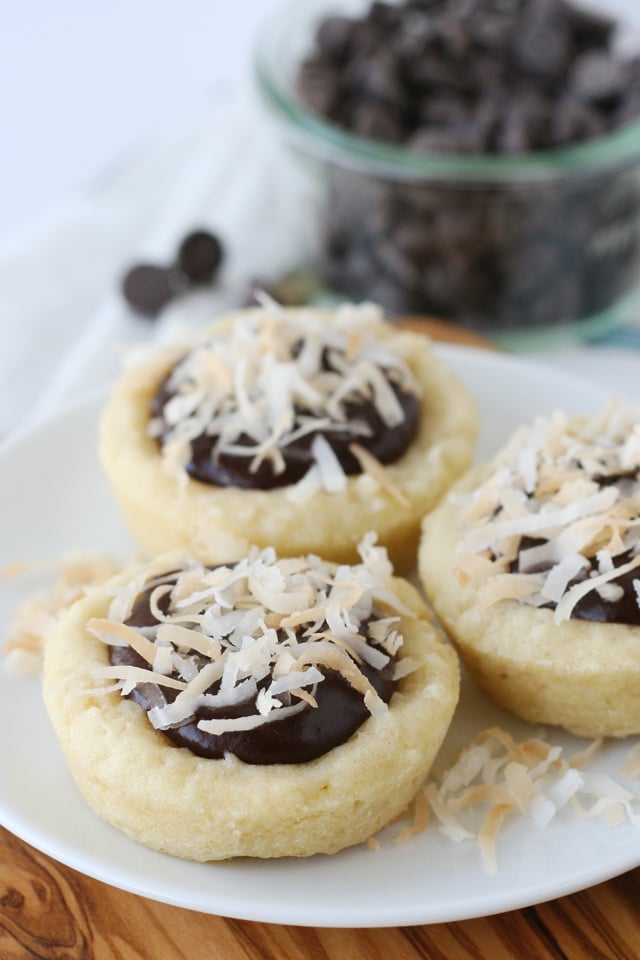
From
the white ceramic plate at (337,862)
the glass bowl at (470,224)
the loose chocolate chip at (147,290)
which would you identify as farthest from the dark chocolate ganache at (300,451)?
the loose chocolate chip at (147,290)

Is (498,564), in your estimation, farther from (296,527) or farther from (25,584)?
(25,584)

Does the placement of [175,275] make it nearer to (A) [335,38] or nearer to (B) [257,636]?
(A) [335,38]

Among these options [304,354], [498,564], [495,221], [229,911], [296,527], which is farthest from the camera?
[495,221]

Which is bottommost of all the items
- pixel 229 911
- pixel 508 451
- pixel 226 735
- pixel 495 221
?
pixel 495 221

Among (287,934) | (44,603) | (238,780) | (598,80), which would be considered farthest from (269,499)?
(598,80)

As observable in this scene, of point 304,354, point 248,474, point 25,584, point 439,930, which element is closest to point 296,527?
point 248,474

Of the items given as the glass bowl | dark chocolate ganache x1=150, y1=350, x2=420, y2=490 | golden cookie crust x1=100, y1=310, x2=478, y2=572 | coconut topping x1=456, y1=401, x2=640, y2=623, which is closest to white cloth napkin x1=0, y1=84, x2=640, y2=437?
the glass bowl
